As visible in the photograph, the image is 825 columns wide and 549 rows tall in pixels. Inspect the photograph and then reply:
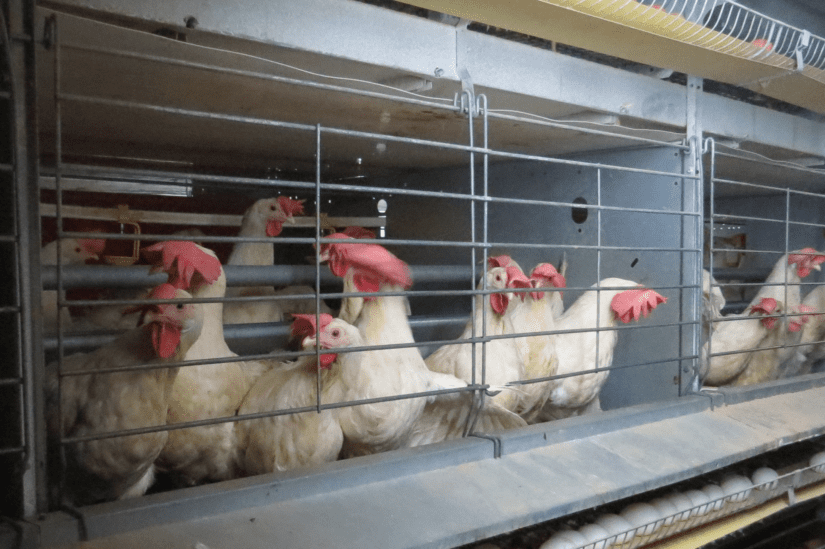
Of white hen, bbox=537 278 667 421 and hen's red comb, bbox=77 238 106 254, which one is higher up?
hen's red comb, bbox=77 238 106 254

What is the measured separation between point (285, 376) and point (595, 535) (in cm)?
84

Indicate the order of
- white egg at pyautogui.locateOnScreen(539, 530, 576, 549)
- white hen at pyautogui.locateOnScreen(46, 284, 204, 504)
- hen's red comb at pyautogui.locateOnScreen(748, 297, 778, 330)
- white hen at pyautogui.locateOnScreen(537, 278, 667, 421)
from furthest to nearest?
hen's red comb at pyautogui.locateOnScreen(748, 297, 778, 330) < white hen at pyautogui.locateOnScreen(537, 278, 667, 421) < white egg at pyautogui.locateOnScreen(539, 530, 576, 549) < white hen at pyautogui.locateOnScreen(46, 284, 204, 504)

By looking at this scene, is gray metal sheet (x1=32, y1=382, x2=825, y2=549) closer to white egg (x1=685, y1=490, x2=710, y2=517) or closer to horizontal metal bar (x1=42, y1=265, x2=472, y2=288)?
white egg (x1=685, y1=490, x2=710, y2=517)

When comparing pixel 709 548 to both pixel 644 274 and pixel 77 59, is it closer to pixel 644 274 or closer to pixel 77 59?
pixel 644 274

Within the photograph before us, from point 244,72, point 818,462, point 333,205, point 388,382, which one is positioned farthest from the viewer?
point 333,205

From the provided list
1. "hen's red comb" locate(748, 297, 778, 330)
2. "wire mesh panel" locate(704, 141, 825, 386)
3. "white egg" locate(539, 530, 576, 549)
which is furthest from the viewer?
"hen's red comb" locate(748, 297, 778, 330)

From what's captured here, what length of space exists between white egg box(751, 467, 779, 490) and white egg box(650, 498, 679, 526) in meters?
0.37

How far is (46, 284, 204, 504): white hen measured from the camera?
46.4 inches

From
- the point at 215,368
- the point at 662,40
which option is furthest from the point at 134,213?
the point at 662,40

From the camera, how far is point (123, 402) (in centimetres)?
120

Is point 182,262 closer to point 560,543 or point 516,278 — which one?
point 516,278

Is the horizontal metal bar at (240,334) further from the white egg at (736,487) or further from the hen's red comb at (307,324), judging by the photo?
the white egg at (736,487)

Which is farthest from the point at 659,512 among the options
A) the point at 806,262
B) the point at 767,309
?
the point at 806,262

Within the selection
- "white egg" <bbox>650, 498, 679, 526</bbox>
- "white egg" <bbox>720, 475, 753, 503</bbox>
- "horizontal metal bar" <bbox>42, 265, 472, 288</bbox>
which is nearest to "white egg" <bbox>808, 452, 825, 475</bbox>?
"white egg" <bbox>720, 475, 753, 503</bbox>
